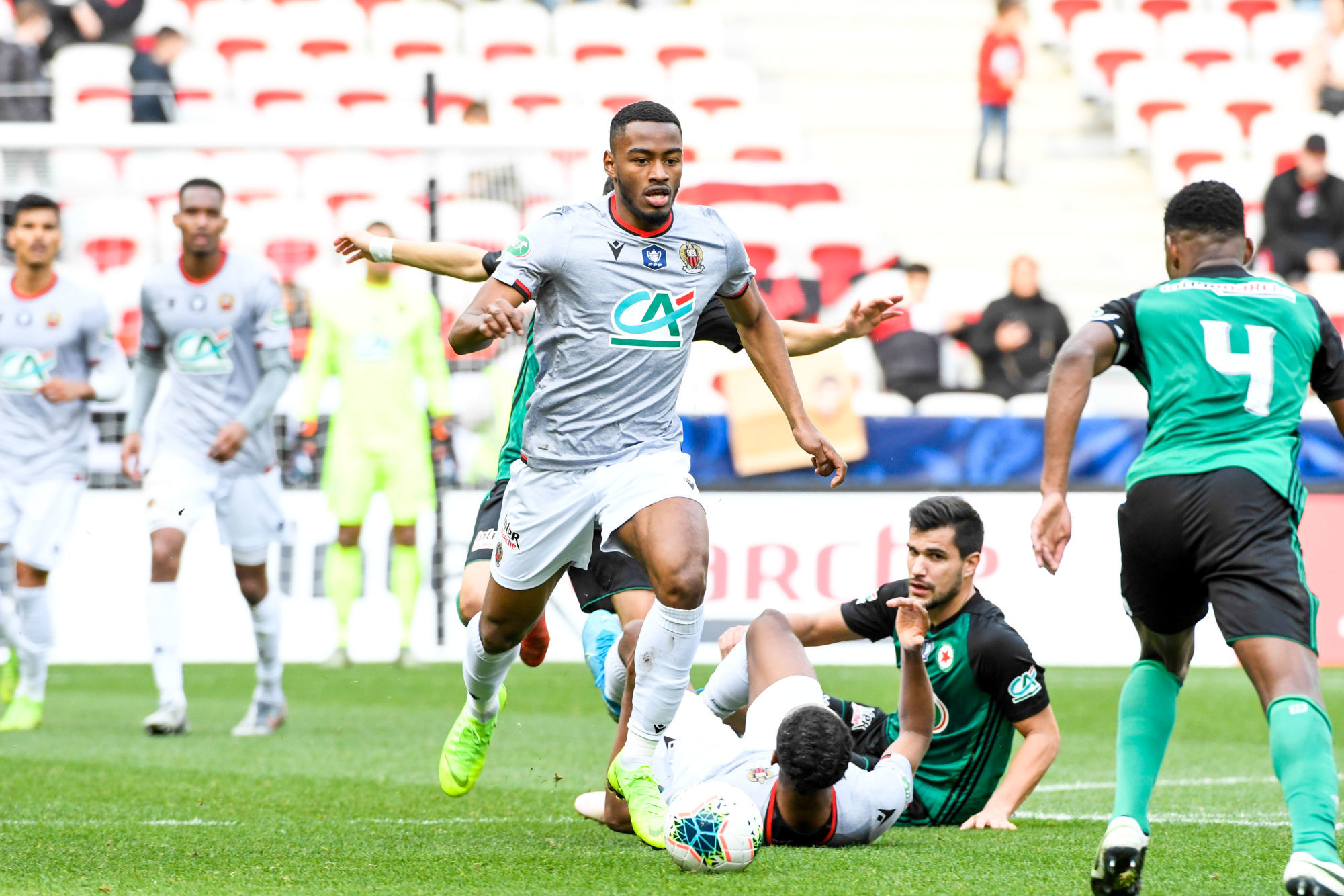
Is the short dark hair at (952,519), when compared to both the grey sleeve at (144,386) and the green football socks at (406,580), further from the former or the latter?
the green football socks at (406,580)

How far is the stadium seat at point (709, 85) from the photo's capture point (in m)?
17.0

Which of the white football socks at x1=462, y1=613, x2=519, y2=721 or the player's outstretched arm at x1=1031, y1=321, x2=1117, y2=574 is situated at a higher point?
the player's outstretched arm at x1=1031, y1=321, x2=1117, y2=574

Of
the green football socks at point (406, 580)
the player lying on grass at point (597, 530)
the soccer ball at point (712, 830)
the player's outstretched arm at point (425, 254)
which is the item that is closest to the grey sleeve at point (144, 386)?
the green football socks at point (406, 580)

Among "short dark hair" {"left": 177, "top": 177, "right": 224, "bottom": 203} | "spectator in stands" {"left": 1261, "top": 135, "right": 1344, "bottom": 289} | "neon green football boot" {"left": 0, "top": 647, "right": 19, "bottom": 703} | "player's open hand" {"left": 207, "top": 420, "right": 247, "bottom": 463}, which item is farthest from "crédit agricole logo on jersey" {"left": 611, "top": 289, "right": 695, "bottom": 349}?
"spectator in stands" {"left": 1261, "top": 135, "right": 1344, "bottom": 289}

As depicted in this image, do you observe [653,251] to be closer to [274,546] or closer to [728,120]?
[274,546]

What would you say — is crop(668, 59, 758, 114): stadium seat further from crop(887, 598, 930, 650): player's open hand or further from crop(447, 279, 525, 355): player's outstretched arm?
crop(887, 598, 930, 650): player's open hand

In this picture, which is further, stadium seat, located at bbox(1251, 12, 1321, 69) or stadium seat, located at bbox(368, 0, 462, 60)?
stadium seat, located at bbox(1251, 12, 1321, 69)

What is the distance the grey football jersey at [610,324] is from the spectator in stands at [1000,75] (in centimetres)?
1159

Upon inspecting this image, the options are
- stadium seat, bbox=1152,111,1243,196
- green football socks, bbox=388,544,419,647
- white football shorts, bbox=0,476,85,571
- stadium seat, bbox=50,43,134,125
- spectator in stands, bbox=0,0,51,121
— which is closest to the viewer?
white football shorts, bbox=0,476,85,571

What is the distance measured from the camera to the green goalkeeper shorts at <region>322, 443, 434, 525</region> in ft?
35.8

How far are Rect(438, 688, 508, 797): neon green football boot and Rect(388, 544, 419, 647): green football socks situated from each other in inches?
206

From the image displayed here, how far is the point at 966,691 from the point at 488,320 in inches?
82.9

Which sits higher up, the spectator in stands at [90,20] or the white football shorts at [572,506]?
the spectator in stands at [90,20]

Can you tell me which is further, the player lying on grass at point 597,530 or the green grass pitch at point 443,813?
the player lying on grass at point 597,530
